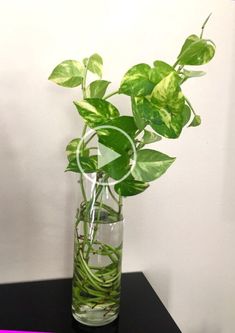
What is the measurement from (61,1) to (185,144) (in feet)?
1.56

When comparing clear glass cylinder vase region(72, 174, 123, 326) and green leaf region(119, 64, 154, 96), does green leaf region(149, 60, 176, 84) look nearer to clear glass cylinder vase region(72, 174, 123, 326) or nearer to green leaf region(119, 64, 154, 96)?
green leaf region(119, 64, 154, 96)

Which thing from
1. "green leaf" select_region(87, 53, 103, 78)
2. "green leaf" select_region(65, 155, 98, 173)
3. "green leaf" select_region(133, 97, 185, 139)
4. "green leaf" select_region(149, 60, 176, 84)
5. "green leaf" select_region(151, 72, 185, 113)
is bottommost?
"green leaf" select_region(65, 155, 98, 173)

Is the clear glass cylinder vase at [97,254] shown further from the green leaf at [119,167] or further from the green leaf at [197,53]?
the green leaf at [197,53]

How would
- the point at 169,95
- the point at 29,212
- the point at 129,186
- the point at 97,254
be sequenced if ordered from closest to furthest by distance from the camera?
the point at 169,95 < the point at 129,186 < the point at 97,254 < the point at 29,212

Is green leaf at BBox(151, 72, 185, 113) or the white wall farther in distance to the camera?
the white wall

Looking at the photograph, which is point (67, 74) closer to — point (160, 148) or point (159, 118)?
point (159, 118)

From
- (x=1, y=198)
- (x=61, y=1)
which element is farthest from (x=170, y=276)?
(x=61, y=1)

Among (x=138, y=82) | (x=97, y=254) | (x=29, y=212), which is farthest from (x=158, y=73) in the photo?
(x=29, y=212)

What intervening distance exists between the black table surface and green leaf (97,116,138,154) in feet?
1.37

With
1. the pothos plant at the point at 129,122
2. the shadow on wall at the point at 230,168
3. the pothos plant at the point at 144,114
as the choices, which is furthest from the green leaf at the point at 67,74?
the shadow on wall at the point at 230,168

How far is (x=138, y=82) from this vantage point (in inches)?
24.5

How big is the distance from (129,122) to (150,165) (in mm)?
81

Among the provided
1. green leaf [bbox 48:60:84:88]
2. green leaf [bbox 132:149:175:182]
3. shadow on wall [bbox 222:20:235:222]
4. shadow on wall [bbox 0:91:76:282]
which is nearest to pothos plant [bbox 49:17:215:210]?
green leaf [bbox 132:149:175:182]

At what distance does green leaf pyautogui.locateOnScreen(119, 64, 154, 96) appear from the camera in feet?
2.01
